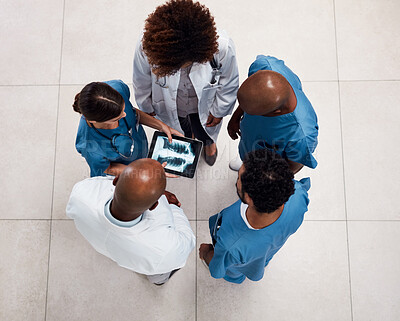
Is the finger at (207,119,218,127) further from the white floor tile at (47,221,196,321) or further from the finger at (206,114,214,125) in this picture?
the white floor tile at (47,221,196,321)

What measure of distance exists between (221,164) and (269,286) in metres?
0.84

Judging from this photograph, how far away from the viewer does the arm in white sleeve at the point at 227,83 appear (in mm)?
1432

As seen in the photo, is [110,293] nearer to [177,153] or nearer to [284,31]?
[177,153]

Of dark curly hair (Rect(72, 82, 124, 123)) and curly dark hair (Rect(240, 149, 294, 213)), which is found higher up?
dark curly hair (Rect(72, 82, 124, 123))

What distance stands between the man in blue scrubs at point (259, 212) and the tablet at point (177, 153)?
1.25 feet

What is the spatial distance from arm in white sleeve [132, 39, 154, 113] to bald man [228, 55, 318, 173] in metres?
0.45

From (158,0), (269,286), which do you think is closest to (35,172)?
(158,0)

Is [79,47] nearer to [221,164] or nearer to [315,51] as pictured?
[221,164]

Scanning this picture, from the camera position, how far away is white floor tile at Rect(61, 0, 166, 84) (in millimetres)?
2273

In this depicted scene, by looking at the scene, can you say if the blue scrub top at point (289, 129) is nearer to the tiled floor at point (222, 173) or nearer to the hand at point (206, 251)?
the hand at point (206, 251)

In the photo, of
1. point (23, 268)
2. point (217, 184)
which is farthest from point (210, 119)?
point (23, 268)

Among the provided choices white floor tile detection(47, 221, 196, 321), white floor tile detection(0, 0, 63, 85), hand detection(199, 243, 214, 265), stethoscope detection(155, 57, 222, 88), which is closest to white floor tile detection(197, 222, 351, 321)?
white floor tile detection(47, 221, 196, 321)

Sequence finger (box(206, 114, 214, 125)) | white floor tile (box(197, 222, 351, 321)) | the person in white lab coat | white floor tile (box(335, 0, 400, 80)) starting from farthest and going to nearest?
white floor tile (box(335, 0, 400, 80)) → white floor tile (box(197, 222, 351, 321)) → finger (box(206, 114, 214, 125)) → the person in white lab coat

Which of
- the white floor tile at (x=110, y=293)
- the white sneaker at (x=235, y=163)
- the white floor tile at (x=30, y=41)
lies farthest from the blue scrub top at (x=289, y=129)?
the white floor tile at (x=30, y=41)
